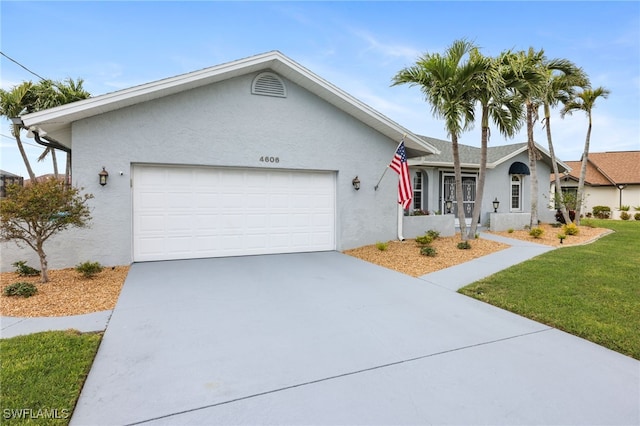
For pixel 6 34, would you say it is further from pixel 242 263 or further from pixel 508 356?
pixel 508 356

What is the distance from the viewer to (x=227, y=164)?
876 centimetres

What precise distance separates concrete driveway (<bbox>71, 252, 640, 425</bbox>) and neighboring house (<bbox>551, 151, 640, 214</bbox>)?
2709cm

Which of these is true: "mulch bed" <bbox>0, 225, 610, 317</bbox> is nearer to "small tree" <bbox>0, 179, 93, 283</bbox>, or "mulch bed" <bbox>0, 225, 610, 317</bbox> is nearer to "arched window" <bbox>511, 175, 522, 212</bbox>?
"small tree" <bbox>0, 179, 93, 283</bbox>

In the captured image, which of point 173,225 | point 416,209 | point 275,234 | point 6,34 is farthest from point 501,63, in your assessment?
point 6,34

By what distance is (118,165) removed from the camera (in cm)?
789

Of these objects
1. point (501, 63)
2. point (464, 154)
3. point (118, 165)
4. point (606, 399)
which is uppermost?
point (501, 63)

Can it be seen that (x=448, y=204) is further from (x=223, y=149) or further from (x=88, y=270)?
(x=88, y=270)

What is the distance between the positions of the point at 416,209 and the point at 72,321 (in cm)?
1391

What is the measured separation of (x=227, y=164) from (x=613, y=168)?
1342 inches

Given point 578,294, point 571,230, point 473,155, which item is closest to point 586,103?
point 473,155

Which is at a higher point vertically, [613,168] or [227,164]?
[613,168]

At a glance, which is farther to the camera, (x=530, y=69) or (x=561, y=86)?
(x=561, y=86)

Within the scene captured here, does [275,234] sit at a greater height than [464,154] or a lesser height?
lesser

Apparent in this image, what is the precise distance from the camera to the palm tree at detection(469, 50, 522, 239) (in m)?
9.47
